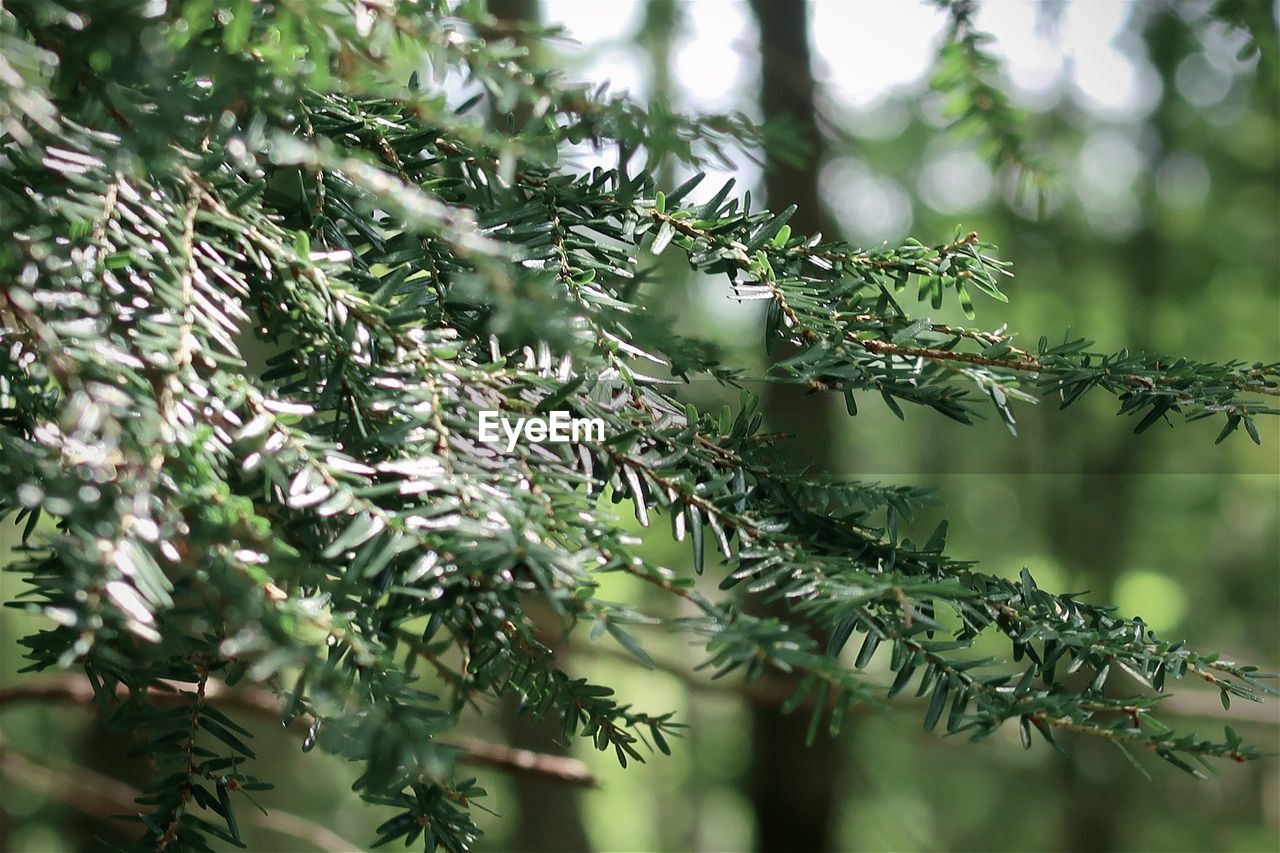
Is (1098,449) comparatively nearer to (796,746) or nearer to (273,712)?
(796,746)

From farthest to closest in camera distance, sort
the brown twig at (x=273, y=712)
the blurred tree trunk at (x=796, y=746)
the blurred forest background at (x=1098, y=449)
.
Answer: the blurred forest background at (x=1098, y=449)
the blurred tree trunk at (x=796, y=746)
the brown twig at (x=273, y=712)

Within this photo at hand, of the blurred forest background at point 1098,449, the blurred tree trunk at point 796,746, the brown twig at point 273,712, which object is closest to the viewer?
the brown twig at point 273,712

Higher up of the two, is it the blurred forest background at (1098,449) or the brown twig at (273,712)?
the blurred forest background at (1098,449)

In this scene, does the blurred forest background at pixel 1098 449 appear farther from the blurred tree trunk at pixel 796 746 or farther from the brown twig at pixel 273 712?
the brown twig at pixel 273 712

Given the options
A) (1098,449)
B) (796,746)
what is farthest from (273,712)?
(1098,449)

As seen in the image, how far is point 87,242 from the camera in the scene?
0.28 m

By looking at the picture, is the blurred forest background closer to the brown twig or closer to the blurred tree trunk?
the blurred tree trunk

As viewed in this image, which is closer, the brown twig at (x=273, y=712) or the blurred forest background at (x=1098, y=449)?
the brown twig at (x=273, y=712)

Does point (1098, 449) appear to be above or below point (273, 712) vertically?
above

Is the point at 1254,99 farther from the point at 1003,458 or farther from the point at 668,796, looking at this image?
the point at 668,796

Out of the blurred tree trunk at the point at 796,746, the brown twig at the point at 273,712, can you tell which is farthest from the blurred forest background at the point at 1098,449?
the brown twig at the point at 273,712

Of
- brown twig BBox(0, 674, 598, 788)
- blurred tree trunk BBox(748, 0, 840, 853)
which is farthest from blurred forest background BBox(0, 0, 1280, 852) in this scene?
brown twig BBox(0, 674, 598, 788)

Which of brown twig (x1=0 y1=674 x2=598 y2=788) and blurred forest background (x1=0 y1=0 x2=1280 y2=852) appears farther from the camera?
blurred forest background (x1=0 y1=0 x2=1280 y2=852)

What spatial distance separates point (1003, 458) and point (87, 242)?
4.40 metres
